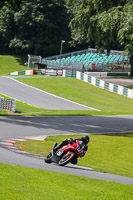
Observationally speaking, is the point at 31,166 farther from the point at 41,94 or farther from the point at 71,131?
the point at 41,94

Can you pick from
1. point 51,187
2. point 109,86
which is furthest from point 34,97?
point 51,187

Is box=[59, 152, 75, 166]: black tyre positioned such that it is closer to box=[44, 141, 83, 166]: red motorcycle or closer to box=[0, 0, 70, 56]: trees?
box=[44, 141, 83, 166]: red motorcycle

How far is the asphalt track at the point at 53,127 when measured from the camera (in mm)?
14445

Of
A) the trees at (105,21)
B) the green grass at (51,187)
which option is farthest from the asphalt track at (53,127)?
the trees at (105,21)

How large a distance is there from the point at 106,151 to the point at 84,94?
29059 mm

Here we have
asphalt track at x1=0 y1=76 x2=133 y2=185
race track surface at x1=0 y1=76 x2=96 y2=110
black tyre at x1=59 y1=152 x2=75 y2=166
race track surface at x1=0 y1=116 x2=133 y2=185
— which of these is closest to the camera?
race track surface at x1=0 y1=116 x2=133 y2=185

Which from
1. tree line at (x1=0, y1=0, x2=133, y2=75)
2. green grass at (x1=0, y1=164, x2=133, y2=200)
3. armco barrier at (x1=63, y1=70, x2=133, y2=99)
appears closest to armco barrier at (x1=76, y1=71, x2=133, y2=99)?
armco barrier at (x1=63, y1=70, x2=133, y2=99)

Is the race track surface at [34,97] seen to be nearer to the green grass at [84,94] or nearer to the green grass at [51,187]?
the green grass at [84,94]

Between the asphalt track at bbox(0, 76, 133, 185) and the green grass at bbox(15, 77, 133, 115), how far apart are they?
9907mm

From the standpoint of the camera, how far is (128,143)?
22906 millimetres

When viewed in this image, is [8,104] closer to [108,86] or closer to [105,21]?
[105,21]

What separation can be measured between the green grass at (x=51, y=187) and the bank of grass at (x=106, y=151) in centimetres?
362

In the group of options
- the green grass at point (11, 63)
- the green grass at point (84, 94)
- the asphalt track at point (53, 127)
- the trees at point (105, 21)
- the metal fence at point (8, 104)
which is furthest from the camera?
the green grass at point (11, 63)

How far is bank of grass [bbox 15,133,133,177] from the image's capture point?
16547 mm
